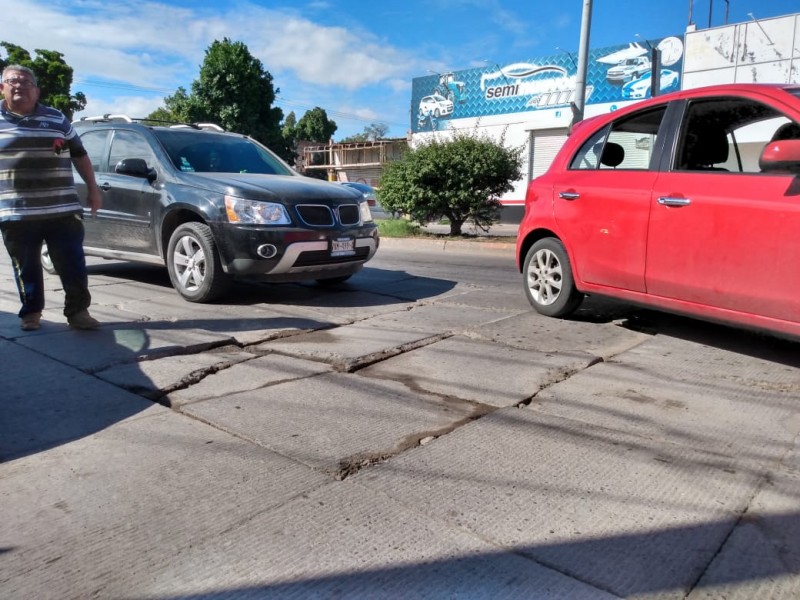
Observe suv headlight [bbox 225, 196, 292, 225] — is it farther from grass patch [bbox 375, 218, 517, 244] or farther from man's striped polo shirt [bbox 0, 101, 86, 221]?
grass patch [bbox 375, 218, 517, 244]

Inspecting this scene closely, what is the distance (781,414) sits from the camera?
3377 millimetres

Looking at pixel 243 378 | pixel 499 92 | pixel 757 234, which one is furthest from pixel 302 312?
pixel 499 92

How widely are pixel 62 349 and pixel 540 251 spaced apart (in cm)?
380

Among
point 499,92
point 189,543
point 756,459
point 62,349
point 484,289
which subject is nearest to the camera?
point 189,543

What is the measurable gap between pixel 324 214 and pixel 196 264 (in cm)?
129

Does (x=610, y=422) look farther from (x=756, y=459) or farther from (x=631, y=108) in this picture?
(x=631, y=108)

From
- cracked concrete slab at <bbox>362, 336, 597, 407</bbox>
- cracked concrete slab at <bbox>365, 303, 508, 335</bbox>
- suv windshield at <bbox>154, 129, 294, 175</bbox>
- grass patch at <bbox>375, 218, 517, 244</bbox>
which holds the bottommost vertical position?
cracked concrete slab at <bbox>362, 336, 597, 407</bbox>

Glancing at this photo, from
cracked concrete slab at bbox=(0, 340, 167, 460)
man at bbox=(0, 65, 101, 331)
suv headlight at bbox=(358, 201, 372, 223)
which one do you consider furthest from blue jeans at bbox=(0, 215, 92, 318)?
suv headlight at bbox=(358, 201, 372, 223)

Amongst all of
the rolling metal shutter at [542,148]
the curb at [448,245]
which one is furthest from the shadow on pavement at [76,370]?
the rolling metal shutter at [542,148]

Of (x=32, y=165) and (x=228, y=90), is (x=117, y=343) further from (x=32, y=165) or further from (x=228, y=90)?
(x=228, y=90)

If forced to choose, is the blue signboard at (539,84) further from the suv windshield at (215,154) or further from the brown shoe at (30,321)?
the brown shoe at (30,321)

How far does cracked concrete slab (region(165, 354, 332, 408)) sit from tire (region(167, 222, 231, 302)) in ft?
5.69

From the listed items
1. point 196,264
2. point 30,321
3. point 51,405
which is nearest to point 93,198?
point 30,321

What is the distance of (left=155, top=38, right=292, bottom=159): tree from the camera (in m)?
35.8
